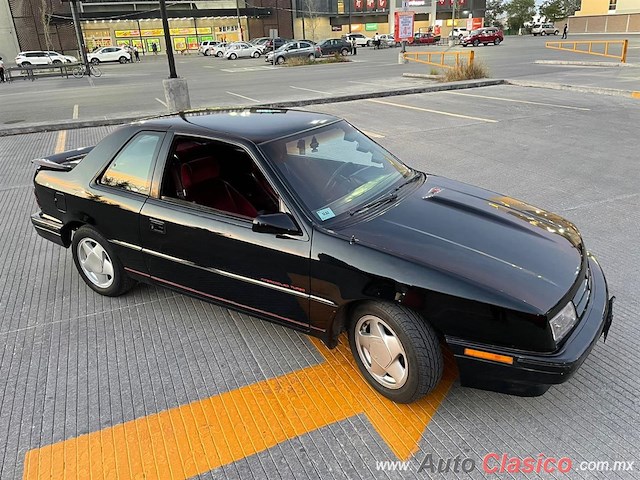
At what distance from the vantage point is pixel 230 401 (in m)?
2.90

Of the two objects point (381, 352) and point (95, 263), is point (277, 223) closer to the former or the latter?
point (381, 352)

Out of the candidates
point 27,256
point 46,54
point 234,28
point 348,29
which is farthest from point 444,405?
point 348,29

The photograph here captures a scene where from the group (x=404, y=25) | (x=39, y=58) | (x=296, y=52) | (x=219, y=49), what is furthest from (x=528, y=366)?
(x=219, y=49)

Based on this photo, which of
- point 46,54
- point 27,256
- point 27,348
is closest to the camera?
point 27,348

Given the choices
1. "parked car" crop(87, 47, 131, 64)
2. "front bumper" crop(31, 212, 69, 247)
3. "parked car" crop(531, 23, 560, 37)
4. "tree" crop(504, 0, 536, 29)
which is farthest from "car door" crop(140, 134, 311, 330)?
"tree" crop(504, 0, 536, 29)

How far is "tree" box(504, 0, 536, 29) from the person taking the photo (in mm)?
81000

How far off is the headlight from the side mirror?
4.70 ft

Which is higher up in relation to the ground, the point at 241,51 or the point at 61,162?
the point at 241,51

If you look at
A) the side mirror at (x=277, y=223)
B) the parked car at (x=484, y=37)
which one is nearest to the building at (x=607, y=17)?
the parked car at (x=484, y=37)

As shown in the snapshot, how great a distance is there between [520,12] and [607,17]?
15428 mm

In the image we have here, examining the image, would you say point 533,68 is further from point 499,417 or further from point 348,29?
point 348,29

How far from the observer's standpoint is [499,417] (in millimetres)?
2715

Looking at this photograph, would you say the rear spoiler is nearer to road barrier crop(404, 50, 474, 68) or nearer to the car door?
the car door

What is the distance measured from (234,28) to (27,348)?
6608 centimetres
